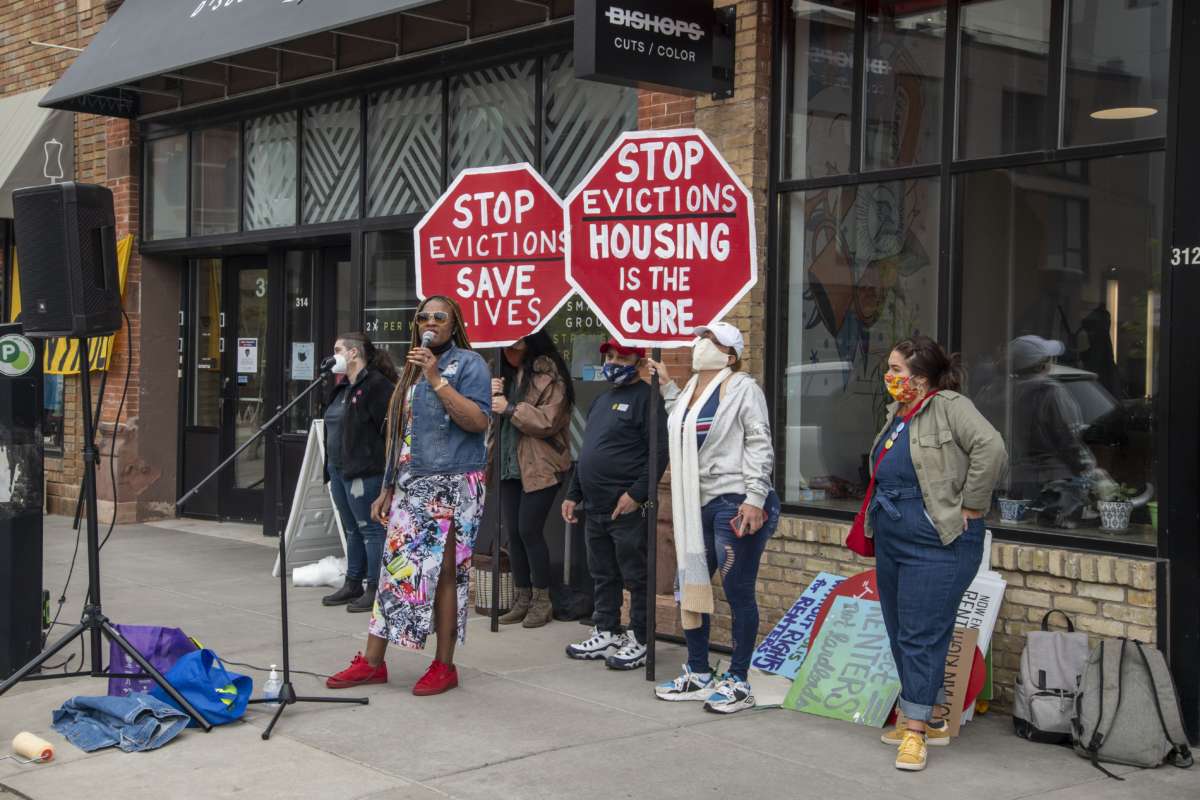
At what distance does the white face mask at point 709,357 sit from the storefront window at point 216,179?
715 centimetres

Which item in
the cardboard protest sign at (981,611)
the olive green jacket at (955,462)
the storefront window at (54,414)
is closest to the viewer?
the olive green jacket at (955,462)

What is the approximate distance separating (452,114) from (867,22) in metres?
3.72

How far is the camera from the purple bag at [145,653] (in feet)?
21.0

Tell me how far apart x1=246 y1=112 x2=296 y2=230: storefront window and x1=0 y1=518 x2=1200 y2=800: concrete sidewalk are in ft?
17.4

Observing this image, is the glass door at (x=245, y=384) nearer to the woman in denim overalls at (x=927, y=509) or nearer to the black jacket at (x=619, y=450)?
the black jacket at (x=619, y=450)

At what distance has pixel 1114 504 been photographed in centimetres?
655

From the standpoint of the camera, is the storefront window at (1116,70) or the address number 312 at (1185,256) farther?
the storefront window at (1116,70)

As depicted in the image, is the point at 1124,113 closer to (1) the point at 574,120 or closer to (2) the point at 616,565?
(2) the point at 616,565

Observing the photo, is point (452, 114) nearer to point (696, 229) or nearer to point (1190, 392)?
point (696, 229)

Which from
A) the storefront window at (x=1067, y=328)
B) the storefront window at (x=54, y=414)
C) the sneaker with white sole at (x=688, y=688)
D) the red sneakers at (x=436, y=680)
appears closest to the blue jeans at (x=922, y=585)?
the storefront window at (x=1067, y=328)

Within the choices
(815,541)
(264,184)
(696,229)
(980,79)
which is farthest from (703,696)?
(264,184)

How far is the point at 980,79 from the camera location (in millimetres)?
7141

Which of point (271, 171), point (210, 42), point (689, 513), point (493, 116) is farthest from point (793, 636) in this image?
point (271, 171)

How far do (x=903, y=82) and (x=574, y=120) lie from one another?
8.68 feet
